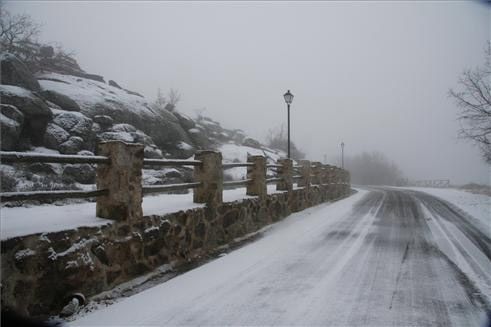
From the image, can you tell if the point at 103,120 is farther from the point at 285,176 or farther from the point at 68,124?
the point at 285,176

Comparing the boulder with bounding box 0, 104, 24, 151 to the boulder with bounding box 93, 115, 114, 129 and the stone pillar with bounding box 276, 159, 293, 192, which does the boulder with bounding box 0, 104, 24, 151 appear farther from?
the stone pillar with bounding box 276, 159, 293, 192

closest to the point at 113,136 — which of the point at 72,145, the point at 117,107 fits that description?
the point at 72,145

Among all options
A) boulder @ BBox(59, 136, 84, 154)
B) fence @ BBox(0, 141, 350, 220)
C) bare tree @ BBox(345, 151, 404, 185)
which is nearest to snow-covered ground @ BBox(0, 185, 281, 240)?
fence @ BBox(0, 141, 350, 220)

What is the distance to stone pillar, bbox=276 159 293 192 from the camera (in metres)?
10.9

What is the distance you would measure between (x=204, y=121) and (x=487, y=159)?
31.7m

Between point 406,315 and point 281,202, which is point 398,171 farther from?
point 406,315

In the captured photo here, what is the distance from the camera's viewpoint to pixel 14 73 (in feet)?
57.6

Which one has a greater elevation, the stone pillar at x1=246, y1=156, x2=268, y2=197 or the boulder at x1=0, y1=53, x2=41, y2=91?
the boulder at x1=0, y1=53, x2=41, y2=91

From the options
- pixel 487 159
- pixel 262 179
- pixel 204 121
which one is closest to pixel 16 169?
pixel 262 179

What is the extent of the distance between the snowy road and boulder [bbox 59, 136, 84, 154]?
13.1 meters

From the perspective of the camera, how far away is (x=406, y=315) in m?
3.36

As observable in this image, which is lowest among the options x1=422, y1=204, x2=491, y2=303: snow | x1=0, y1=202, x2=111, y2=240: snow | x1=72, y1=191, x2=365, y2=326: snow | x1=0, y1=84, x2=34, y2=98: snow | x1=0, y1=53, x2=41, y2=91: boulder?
x1=72, y1=191, x2=365, y2=326: snow

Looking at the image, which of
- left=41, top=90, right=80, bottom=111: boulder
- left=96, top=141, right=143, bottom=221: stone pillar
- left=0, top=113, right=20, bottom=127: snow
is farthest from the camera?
left=41, top=90, right=80, bottom=111: boulder

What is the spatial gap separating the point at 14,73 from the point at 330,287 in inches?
772
